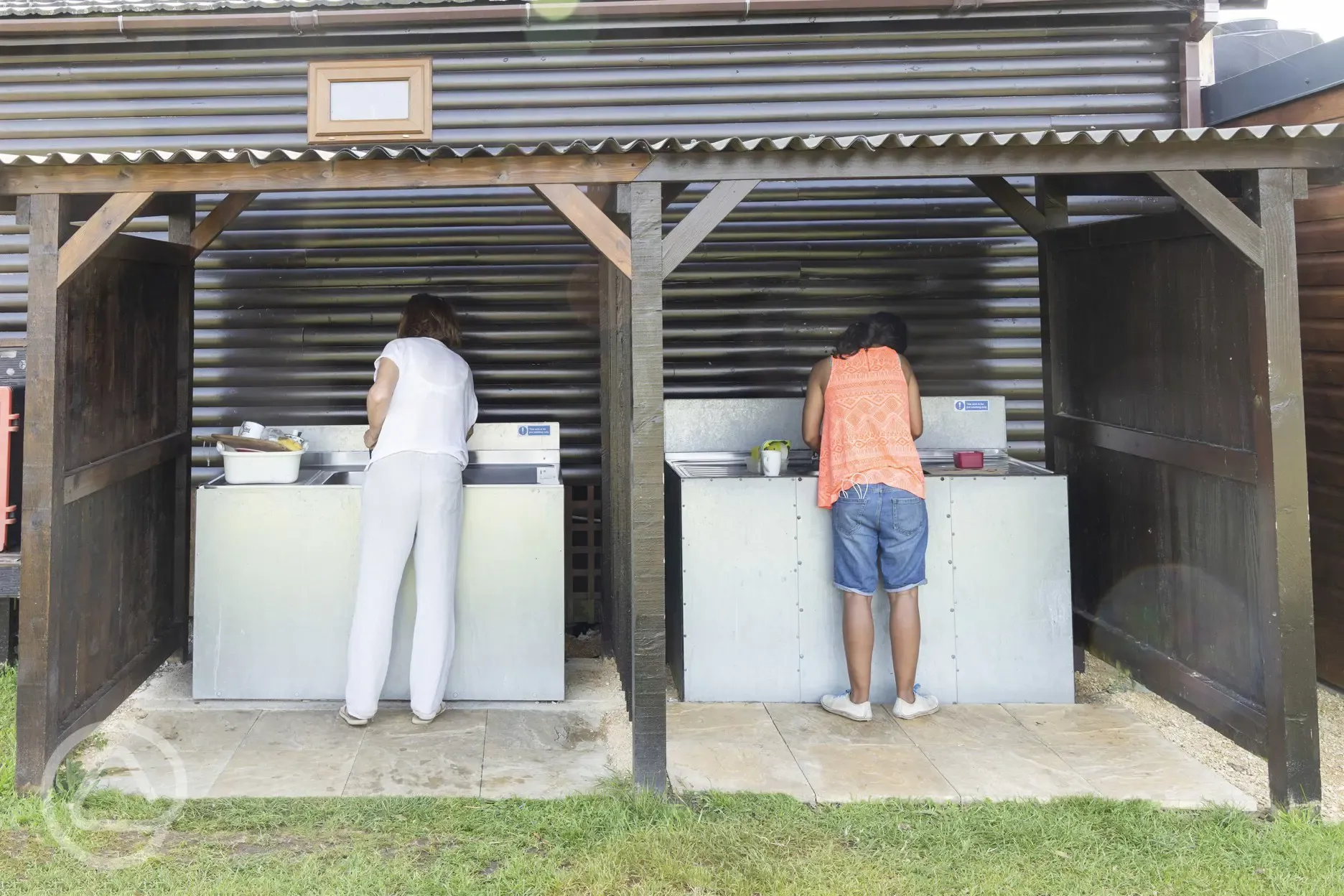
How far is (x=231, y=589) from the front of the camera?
513 centimetres

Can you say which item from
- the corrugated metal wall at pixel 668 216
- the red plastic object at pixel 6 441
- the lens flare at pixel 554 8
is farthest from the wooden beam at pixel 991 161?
the lens flare at pixel 554 8

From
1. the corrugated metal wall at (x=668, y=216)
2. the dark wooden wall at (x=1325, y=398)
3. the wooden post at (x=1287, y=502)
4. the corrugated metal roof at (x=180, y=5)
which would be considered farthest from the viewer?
the corrugated metal wall at (x=668, y=216)

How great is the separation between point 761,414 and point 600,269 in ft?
4.32

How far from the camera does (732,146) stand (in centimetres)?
402

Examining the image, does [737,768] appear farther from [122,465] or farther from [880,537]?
[122,465]

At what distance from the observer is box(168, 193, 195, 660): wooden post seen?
573 centimetres

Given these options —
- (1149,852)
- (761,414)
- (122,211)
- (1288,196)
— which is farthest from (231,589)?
(1288,196)

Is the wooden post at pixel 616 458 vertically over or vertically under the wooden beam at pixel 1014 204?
under

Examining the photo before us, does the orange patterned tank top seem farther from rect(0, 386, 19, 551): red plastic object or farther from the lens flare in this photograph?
rect(0, 386, 19, 551): red plastic object

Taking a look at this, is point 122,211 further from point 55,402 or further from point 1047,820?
point 1047,820

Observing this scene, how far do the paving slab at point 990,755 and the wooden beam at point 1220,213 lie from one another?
2380 mm

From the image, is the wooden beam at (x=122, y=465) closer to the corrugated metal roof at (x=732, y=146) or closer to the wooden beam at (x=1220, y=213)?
the corrugated metal roof at (x=732, y=146)

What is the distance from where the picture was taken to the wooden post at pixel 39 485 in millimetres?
4129

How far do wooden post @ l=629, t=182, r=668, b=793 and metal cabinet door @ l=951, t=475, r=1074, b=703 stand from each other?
1.94 m
